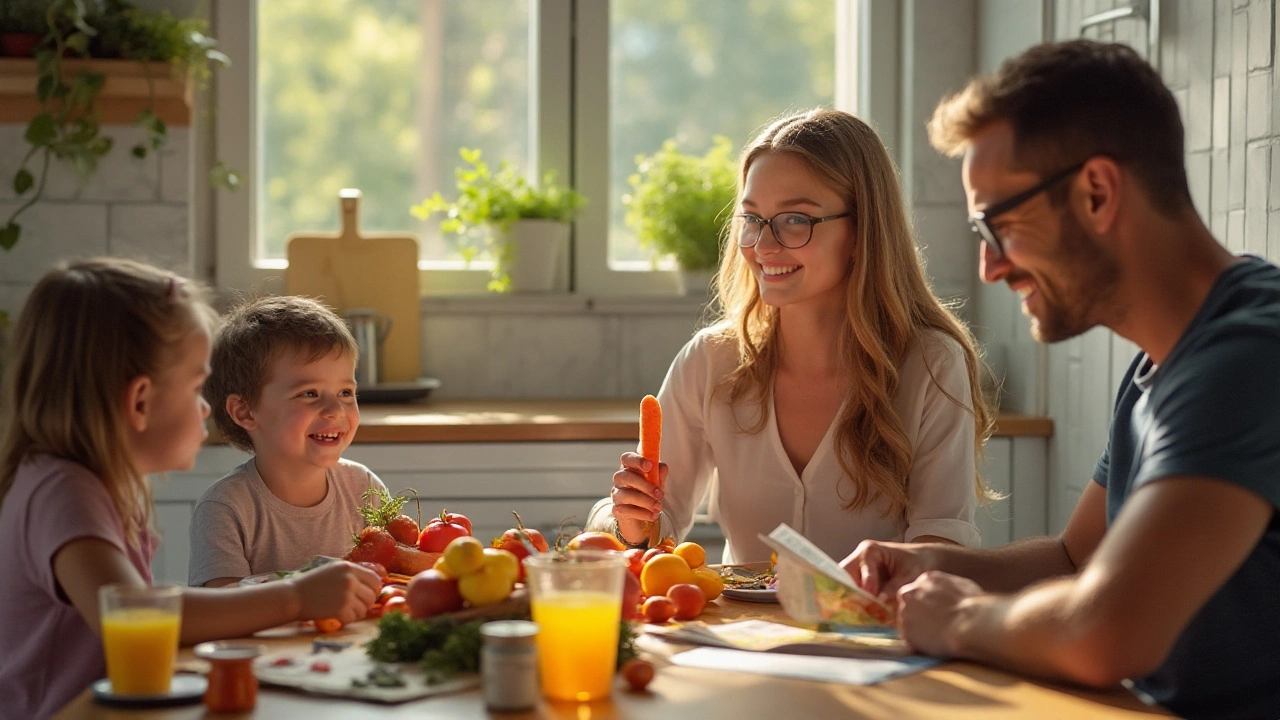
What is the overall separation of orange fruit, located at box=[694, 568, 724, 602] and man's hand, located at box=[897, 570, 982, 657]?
0.93ft

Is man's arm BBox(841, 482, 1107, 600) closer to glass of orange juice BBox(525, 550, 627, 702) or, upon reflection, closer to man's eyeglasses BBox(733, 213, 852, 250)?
glass of orange juice BBox(525, 550, 627, 702)

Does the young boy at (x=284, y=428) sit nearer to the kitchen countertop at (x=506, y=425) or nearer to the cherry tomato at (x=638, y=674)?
the cherry tomato at (x=638, y=674)

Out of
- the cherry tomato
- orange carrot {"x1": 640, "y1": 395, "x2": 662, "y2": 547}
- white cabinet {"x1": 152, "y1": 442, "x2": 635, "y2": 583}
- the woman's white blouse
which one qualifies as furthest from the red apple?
white cabinet {"x1": 152, "y1": 442, "x2": 635, "y2": 583}

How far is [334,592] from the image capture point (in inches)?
59.3

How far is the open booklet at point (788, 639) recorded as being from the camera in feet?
4.80

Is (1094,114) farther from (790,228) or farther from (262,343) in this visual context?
(262,343)

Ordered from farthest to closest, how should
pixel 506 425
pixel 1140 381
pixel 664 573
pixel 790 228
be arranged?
pixel 506 425 → pixel 790 228 → pixel 664 573 → pixel 1140 381

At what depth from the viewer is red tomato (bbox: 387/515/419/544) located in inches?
72.0

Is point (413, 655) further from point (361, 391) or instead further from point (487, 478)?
point (361, 391)

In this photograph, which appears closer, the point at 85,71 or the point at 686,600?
the point at 686,600

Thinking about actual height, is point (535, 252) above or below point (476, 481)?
above

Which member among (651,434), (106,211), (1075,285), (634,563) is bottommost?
(634,563)

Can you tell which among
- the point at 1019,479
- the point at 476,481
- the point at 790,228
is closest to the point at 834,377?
the point at 790,228

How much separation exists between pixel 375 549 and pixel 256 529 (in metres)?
0.30
